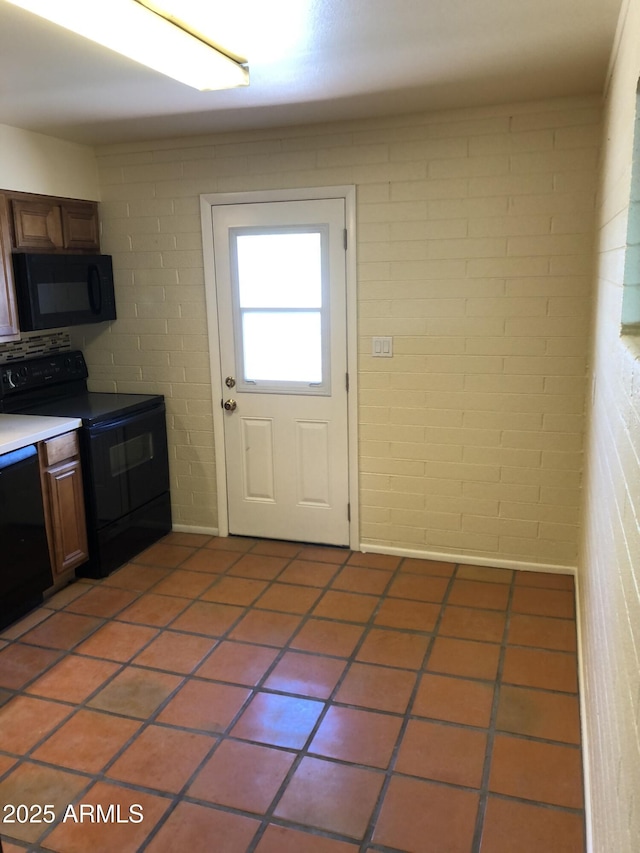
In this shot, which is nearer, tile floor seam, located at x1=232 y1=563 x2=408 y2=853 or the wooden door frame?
tile floor seam, located at x1=232 y1=563 x2=408 y2=853

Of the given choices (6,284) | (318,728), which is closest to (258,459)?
(6,284)

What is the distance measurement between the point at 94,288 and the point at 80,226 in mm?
368

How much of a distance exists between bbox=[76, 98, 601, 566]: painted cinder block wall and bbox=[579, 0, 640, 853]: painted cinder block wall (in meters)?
0.57

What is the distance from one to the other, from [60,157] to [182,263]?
34.2 inches

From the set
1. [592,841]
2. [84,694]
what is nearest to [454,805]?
[592,841]

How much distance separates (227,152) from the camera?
378 centimetres

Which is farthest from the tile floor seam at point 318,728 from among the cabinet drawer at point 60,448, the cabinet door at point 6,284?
the cabinet door at point 6,284

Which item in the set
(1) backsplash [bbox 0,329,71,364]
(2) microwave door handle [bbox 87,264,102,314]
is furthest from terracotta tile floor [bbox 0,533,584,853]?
(2) microwave door handle [bbox 87,264,102,314]

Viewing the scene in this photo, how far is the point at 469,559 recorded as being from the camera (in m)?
3.77

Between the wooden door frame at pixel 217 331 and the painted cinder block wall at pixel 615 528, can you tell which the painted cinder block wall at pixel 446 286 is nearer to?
the wooden door frame at pixel 217 331

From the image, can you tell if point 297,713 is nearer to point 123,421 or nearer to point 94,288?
point 123,421

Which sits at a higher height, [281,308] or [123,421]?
[281,308]

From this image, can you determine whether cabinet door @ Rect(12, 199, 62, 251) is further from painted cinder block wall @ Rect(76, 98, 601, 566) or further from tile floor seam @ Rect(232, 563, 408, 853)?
tile floor seam @ Rect(232, 563, 408, 853)

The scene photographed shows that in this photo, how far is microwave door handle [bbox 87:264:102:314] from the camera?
394 centimetres
